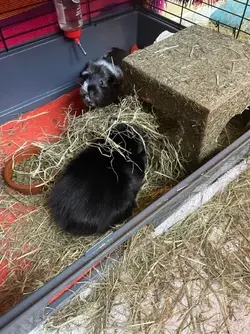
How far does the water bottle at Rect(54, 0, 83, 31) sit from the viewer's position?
6.15 feet

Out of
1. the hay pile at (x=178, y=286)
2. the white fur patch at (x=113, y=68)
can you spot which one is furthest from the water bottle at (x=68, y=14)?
the hay pile at (x=178, y=286)

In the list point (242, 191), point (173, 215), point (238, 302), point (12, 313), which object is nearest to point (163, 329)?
point (238, 302)

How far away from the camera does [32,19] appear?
1922 millimetres

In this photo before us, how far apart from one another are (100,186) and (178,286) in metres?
0.44

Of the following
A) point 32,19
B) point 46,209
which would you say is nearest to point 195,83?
point 46,209

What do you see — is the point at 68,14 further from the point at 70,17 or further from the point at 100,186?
the point at 100,186

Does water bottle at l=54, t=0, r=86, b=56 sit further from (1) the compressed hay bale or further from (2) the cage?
(1) the compressed hay bale

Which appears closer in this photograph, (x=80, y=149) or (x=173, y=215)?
(x=173, y=215)

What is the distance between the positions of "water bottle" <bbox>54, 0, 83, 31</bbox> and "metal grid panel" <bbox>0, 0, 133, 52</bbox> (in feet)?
0.21

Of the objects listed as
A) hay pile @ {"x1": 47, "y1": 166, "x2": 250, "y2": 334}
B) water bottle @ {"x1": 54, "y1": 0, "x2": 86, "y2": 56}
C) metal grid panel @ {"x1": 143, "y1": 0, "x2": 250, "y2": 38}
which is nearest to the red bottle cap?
water bottle @ {"x1": 54, "y1": 0, "x2": 86, "y2": 56}

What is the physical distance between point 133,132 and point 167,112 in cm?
15

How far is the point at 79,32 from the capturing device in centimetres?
185

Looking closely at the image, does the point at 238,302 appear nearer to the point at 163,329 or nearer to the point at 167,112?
the point at 163,329

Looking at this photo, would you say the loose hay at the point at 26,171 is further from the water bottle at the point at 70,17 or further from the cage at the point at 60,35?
the water bottle at the point at 70,17
